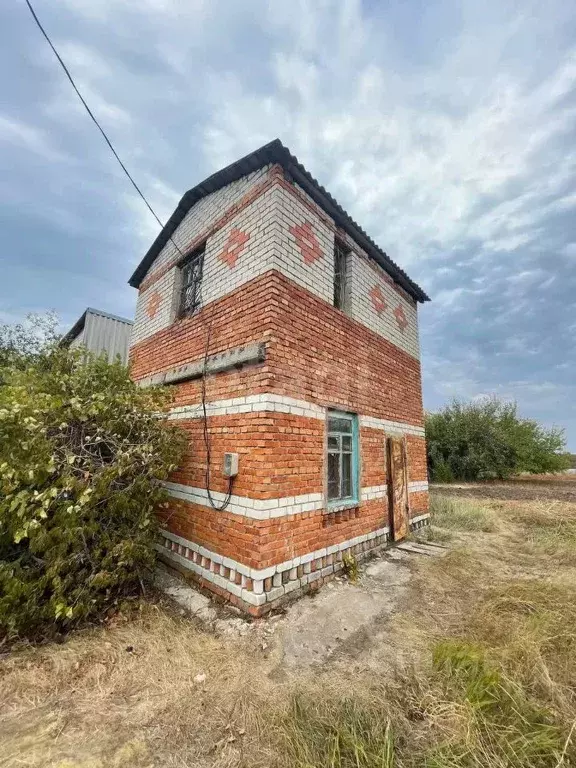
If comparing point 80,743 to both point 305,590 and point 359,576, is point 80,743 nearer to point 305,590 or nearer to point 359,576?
point 305,590

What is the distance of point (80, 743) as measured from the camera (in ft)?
7.36

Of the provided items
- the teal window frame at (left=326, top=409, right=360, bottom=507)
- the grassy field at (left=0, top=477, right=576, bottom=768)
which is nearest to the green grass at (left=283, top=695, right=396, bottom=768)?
the grassy field at (left=0, top=477, right=576, bottom=768)

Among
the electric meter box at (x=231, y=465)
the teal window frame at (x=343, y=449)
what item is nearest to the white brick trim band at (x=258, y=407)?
the teal window frame at (x=343, y=449)

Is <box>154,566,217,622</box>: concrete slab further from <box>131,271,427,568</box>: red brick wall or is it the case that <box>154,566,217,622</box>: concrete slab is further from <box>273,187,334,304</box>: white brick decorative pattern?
<box>273,187,334,304</box>: white brick decorative pattern

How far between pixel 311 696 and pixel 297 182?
623cm

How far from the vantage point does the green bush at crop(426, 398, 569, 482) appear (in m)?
20.3

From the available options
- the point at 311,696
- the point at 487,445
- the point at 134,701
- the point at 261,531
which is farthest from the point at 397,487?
the point at 487,445

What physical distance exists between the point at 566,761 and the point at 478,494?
14281 mm

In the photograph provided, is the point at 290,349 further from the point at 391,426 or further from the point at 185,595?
the point at 185,595

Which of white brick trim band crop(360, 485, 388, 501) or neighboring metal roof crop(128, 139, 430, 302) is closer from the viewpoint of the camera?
neighboring metal roof crop(128, 139, 430, 302)

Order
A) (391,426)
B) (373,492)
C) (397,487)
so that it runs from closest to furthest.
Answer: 1. (373,492)
2. (397,487)
3. (391,426)

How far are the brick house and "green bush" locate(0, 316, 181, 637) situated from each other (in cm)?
88

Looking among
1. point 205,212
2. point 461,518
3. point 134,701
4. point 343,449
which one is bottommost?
point 134,701

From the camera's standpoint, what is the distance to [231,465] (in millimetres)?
4250
